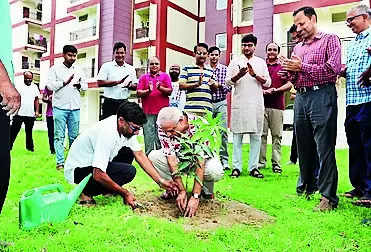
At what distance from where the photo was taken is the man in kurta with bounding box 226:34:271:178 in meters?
5.68

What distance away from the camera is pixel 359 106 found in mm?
4309

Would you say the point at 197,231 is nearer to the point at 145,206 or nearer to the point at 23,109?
the point at 145,206

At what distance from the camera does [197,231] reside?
3148 millimetres

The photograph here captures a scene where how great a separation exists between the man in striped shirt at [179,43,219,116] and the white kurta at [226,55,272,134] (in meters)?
0.35

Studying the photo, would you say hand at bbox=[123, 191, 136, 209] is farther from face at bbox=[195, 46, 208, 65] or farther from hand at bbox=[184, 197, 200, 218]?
face at bbox=[195, 46, 208, 65]

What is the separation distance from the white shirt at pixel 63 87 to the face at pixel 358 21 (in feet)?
13.5

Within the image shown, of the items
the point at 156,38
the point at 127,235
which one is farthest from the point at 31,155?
the point at 156,38

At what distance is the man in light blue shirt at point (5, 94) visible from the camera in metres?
2.05

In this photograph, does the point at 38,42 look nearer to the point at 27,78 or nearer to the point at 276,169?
the point at 27,78

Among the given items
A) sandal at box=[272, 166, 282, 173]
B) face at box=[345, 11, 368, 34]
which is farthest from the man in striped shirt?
face at box=[345, 11, 368, 34]

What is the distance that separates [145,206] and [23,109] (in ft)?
18.1

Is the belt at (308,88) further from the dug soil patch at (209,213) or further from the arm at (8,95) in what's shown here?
the arm at (8,95)

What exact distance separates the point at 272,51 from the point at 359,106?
2.21m

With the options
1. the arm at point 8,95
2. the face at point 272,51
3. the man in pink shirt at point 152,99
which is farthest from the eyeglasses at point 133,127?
the face at point 272,51
